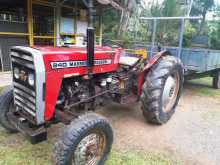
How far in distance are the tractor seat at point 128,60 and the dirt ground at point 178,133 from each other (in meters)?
1.00

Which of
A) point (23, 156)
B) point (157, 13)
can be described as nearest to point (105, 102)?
point (23, 156)

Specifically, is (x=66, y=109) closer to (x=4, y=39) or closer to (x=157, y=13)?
(x=4, y=39)

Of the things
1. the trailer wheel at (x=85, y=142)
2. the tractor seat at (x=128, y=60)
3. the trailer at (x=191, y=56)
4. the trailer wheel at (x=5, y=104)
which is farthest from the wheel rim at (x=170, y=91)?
the trailer wheel at (x=5, y=104)

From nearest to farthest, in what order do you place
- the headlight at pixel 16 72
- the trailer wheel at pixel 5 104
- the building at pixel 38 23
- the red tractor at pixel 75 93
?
the red tractor at pixel 75 93 < the headlight at pixel 16 72 < the trailer wheel at pixel 5 104 < the building at pixel 38 23

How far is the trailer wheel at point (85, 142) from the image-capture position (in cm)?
202

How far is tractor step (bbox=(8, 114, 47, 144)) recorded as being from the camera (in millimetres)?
2188

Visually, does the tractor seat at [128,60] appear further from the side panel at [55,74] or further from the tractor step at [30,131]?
the tractor step at [30,131]

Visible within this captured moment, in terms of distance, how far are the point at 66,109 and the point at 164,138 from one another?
1568 mm

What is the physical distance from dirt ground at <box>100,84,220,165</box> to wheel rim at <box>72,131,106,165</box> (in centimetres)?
53

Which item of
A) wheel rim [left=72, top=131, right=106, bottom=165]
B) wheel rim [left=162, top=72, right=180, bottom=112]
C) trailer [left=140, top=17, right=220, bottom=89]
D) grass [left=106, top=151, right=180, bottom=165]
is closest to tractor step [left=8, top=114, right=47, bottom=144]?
wheel rim [left=72, top=131, right=106, bottom=165]

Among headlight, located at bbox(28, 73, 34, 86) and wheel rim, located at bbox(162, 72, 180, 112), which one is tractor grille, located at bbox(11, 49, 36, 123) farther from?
wheel rim, located at bbox(162, 72, 180, 112)

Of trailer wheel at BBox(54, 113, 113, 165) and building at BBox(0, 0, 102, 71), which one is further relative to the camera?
building at BBox(0, 0, 102, 71)

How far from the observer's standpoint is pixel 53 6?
6.54 metres

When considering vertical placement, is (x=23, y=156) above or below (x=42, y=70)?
below
